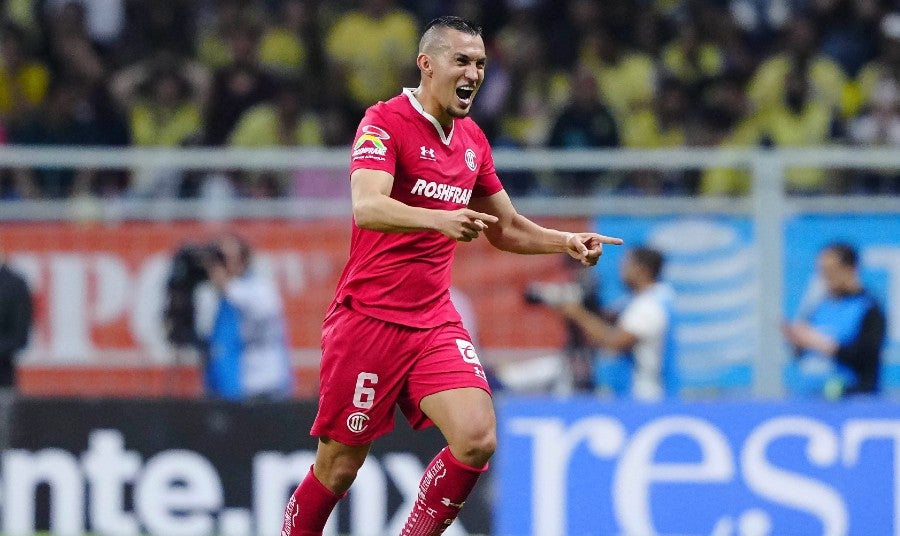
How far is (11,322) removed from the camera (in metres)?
10.9

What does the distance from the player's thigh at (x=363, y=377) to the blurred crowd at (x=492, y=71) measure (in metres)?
6.16

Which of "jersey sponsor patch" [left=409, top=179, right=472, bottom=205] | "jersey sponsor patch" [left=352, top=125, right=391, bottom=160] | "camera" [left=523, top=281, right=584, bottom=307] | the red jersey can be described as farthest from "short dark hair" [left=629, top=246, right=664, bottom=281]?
"jersey sponsor patch" [left=352, top=125, right=391, bottom=160]

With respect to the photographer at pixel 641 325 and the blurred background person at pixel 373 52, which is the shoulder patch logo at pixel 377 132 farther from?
the blurred background person at pixel 373 52

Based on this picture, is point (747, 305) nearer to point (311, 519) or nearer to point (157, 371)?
point (157, 371)

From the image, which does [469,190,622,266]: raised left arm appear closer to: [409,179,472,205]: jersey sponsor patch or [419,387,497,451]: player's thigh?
[409,179,472,205]: jersey sponsor patch

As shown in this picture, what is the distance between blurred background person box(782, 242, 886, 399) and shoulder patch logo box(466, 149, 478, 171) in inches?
166

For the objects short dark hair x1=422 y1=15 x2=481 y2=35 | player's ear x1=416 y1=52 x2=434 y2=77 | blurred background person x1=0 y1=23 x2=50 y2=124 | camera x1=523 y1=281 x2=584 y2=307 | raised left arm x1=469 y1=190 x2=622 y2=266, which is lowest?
camera x1=523 y1=281 x2=584 y2=307

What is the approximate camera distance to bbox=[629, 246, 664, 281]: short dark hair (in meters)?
10.5

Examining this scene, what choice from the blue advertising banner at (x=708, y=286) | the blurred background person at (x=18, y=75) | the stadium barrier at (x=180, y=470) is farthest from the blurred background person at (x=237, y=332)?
the blurred background person at (x=18, y=75)

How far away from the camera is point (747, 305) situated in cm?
1057

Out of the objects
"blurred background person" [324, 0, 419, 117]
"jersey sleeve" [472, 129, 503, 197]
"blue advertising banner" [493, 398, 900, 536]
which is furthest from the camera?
"blurred background person" [324, 0, 419, 117]

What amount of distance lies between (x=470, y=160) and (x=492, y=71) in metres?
7.38

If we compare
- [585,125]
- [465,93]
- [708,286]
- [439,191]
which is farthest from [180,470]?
[465,93]

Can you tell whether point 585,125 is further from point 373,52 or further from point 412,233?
point 412,233
